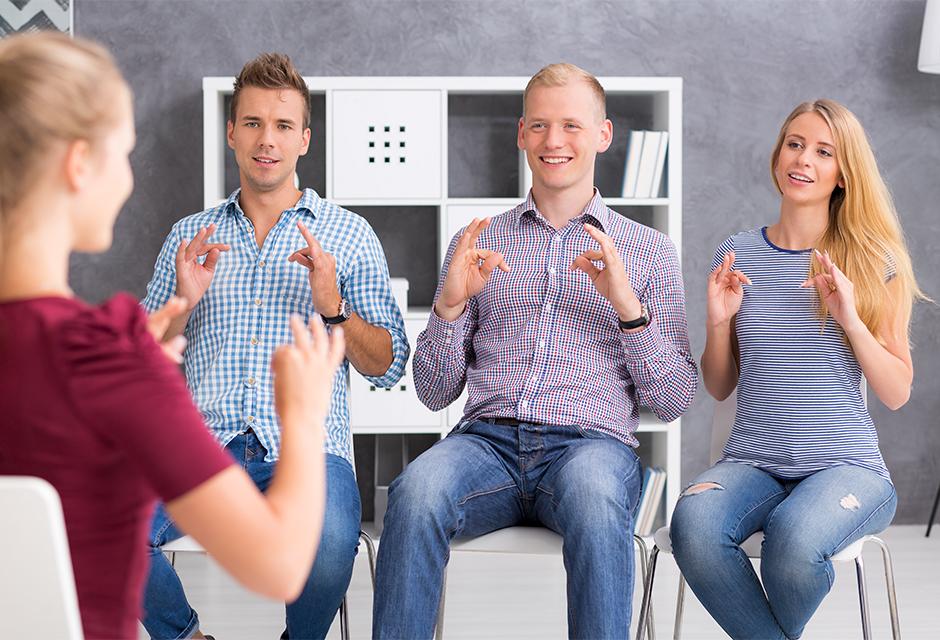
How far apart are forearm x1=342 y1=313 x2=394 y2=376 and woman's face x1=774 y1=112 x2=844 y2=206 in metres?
0.97

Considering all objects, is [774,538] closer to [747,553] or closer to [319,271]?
[747,553]

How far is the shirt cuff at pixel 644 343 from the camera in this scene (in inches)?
90.7

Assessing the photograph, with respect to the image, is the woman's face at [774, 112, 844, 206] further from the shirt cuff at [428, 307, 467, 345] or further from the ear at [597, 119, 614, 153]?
the shirt cuff at [428, 307, 467, 345]

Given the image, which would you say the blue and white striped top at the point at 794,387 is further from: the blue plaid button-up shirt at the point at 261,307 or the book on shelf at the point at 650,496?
the book on shelf at the point at 650,496

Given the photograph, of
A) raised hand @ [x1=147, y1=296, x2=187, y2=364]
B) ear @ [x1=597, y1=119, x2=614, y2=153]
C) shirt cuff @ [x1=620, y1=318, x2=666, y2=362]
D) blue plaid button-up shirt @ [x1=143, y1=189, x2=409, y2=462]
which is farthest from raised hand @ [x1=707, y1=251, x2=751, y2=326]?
raised hand @ [x1=147, y1=296, x2=187, y2=364]

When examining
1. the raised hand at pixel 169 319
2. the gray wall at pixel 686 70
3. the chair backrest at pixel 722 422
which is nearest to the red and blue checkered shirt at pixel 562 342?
the chair backrest at pixel 722 422

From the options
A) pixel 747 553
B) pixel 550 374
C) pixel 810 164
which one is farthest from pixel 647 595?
pixel 810 164

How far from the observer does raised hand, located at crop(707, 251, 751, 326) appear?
2385 mm

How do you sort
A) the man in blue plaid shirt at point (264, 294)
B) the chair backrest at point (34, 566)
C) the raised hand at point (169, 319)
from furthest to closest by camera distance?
the man in blue plaid shirt at point (264, 294)
the raised hand at point (169, 319)
the chair backrest at point (34, 566)

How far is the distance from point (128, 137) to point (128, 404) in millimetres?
274

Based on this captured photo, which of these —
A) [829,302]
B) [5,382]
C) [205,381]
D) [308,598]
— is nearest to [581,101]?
[829,302]

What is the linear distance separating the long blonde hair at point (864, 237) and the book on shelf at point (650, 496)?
5.05 ft

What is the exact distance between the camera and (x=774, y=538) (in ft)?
6.83

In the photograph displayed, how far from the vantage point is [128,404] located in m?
0.95
